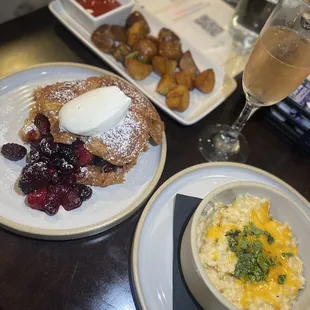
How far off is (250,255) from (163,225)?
258 mm

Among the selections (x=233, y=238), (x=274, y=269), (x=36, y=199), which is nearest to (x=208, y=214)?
(x=233, y=238)

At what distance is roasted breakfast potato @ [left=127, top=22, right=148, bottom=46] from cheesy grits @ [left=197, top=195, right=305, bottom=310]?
0.77m

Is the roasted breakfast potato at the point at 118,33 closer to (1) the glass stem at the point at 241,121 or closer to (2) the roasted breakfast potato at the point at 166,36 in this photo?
(2) the roasted breakfast potato at the point at 166,36

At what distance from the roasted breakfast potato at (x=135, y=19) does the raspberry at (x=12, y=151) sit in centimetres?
71

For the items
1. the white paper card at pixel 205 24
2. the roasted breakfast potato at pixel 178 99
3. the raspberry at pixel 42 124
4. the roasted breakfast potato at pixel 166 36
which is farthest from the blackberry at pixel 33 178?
the white paper card at pixel 205 24

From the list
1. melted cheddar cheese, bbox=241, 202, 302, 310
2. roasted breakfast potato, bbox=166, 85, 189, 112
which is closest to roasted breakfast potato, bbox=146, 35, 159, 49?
roasted breakfast potato, bbox=166, 85, 189, 112

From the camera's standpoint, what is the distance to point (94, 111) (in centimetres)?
108

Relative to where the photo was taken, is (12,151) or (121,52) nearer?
(12,151)

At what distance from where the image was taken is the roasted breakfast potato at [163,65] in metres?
1.42

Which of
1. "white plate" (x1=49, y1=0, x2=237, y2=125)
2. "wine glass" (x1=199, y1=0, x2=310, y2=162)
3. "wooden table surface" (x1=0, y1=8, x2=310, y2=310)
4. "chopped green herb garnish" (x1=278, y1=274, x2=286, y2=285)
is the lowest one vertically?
"wooden table surface" (x1=0, y1=8, x2=310, y2=310)

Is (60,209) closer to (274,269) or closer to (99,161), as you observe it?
(99,161)

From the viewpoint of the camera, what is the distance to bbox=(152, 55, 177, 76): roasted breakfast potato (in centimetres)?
142

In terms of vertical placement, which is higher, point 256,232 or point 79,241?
point 256,232

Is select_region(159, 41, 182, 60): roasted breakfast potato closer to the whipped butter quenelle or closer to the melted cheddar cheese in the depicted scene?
the whipped butter quenelle
